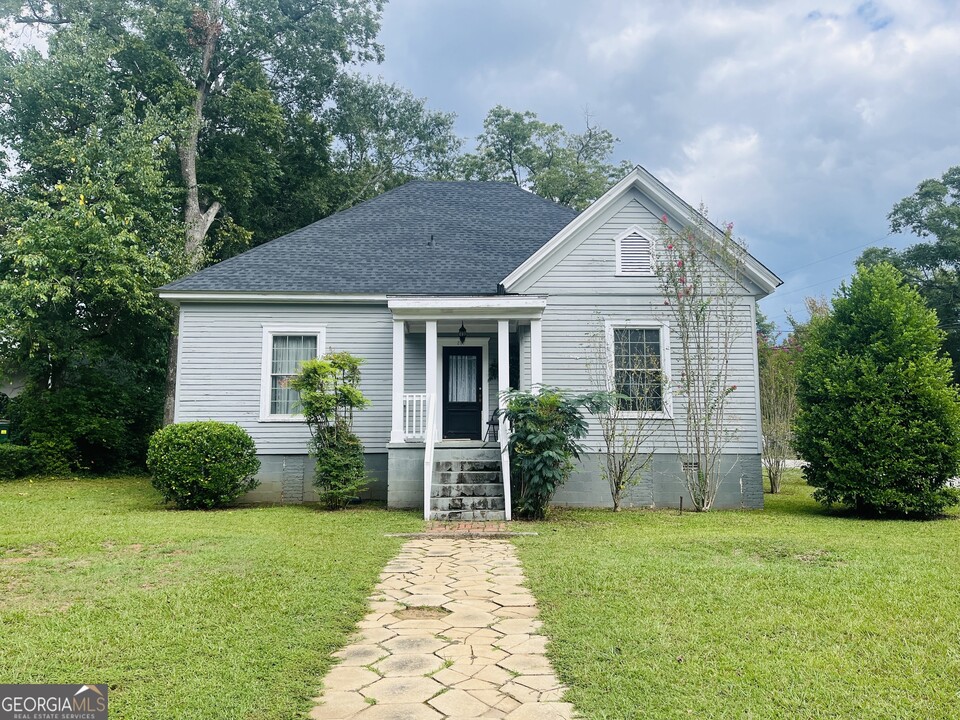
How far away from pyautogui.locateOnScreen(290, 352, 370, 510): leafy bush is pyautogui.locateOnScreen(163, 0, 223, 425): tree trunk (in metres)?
8.92

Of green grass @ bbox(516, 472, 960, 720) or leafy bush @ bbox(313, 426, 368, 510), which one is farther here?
leafy bush @ bbox(313, 426, 368, 510)

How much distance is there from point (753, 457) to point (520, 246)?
6.25m

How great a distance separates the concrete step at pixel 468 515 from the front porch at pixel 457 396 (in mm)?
14

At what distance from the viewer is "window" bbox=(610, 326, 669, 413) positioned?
11.1 metres

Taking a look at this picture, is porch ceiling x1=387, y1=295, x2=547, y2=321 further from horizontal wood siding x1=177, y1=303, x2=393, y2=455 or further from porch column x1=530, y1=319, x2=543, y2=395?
horizontal wood siding x1=177, y1=303, x2=393, y2=455

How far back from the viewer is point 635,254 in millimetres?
11539

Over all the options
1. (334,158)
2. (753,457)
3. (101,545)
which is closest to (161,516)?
(101,545)

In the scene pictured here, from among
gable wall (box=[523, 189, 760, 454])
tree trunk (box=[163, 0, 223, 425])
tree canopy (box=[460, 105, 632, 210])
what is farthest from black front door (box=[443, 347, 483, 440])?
tree canopy (box=[460, 105, 632, 210])

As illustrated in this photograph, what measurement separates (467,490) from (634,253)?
17.0 feet

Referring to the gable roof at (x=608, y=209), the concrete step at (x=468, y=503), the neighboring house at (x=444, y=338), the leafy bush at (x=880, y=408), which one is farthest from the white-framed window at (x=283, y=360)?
the leafy bush at (x=880, y=408)

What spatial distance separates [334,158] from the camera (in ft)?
82.3

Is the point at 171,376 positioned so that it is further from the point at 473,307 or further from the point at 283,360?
the point at 473,307

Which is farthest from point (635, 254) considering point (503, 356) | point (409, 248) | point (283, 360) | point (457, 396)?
point (283, 360)

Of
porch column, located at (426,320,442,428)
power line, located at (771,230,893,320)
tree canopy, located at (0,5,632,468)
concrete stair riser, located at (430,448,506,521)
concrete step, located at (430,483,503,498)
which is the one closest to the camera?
concrete stair riser, located at (430,448,506,521)
